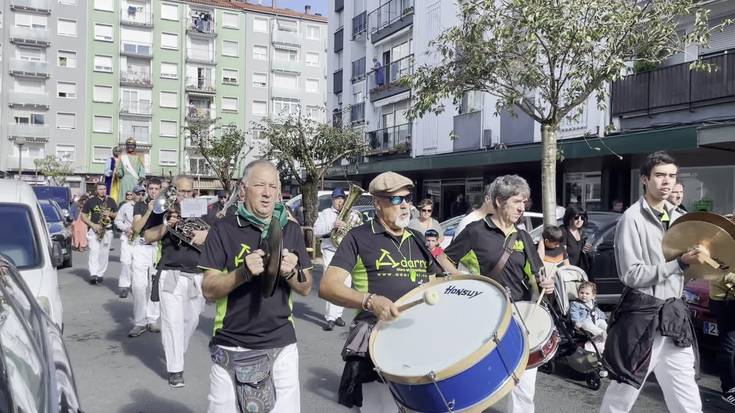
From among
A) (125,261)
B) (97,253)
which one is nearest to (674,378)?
(125,261)

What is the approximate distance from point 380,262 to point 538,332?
114 cm

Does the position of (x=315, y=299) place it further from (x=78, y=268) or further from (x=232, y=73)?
(x=232, y=73)

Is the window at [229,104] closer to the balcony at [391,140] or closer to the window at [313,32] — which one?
the window at [313,32]

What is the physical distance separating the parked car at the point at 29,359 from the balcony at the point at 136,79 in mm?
58301

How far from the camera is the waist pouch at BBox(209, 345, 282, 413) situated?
343cm

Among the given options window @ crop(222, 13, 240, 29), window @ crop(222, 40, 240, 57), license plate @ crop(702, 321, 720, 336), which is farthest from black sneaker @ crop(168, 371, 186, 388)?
window @ crop(222, 13, 240, 29)

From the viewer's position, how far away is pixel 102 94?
56438 mm

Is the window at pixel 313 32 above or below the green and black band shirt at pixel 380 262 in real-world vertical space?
above

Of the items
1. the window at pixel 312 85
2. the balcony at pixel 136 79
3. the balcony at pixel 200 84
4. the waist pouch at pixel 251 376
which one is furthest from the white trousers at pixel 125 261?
the window at pixel 312 85

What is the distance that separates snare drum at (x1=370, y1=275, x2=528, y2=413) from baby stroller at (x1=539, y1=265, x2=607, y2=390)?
3083 millimetres

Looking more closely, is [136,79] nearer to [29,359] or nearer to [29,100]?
[29,100]

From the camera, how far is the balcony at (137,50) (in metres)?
56.9

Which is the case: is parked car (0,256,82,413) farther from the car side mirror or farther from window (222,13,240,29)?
window (222,13,240,29)

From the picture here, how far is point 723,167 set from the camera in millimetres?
14633
